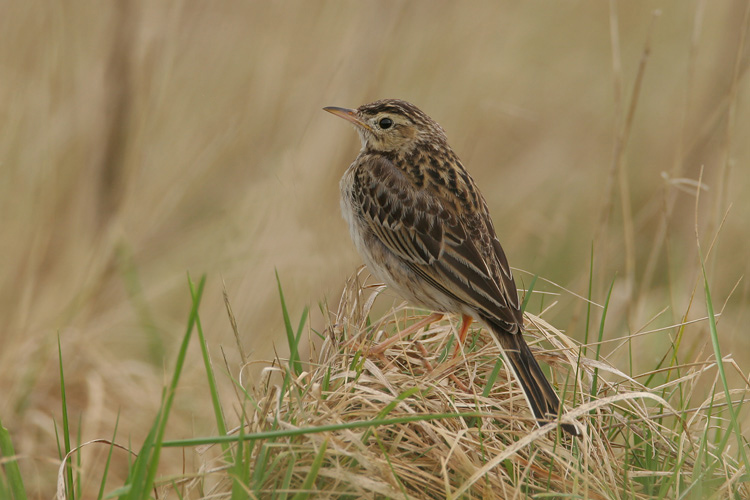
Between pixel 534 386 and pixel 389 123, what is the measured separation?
2.26 m

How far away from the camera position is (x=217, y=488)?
3.59 meters

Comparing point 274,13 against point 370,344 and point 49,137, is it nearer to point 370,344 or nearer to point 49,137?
point 49,137

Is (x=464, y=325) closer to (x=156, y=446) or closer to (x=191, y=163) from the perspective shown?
(x=156, y=446)

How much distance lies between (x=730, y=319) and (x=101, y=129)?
5.26 metres

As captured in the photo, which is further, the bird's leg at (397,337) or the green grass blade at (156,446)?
the bird's leg at (397,337)

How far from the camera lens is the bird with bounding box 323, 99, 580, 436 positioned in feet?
15.6

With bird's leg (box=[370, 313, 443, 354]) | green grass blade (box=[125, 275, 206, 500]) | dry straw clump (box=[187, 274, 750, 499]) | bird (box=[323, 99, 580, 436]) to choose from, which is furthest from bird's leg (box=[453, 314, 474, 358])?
green grass blade (box=[125, 275, 206, 500])

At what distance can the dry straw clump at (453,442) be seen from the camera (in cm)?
335

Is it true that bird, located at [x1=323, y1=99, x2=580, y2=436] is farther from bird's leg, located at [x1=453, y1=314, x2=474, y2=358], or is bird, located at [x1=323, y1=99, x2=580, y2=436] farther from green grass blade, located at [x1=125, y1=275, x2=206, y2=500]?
green grass blade, located at [x1=125, y1=275, x2=206, y2=500]

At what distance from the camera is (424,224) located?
516cm

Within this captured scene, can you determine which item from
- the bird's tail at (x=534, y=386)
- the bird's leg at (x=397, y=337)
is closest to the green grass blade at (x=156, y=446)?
the bird's leg at (x=397, y=337)

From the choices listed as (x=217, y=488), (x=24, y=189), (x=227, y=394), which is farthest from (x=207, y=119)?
(x=217, y=488)

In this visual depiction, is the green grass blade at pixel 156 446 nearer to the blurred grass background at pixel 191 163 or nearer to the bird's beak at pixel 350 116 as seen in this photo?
the bird's beak at pixel 350 116

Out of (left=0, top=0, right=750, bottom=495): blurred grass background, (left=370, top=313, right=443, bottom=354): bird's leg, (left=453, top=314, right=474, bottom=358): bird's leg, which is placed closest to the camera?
(left=370, top=313, right=443, bottom=354): bird's leg
